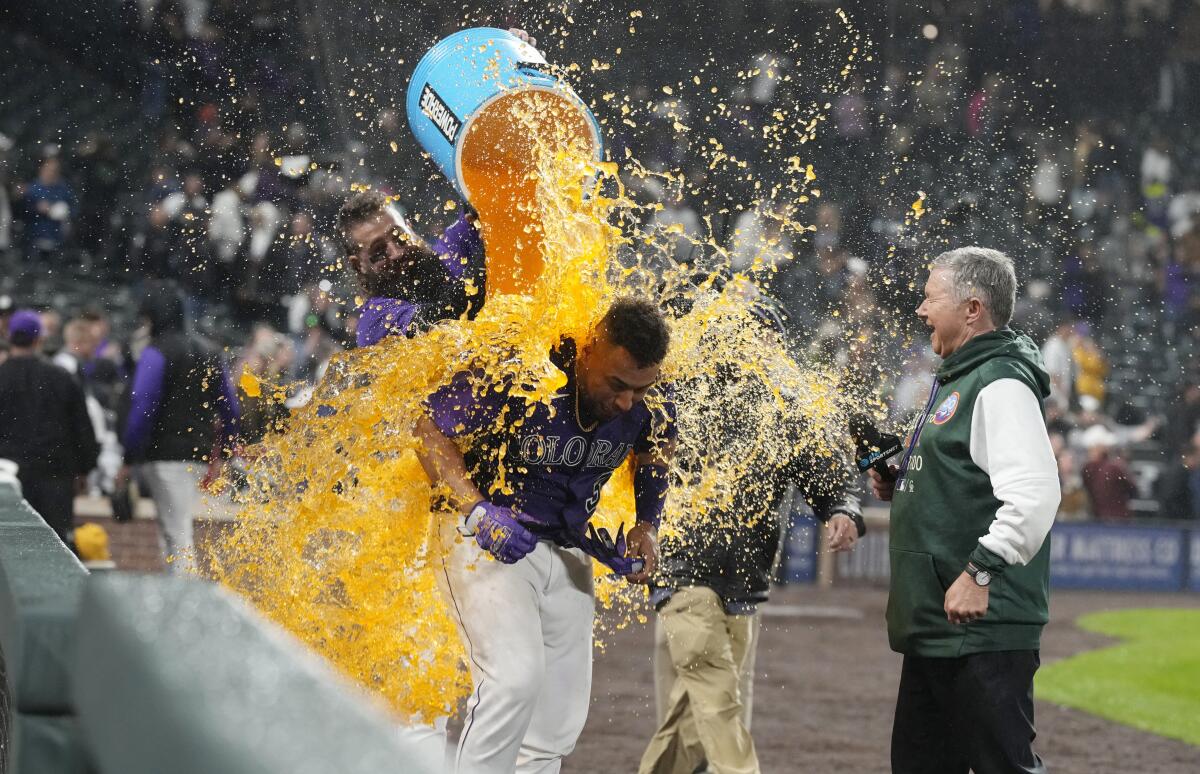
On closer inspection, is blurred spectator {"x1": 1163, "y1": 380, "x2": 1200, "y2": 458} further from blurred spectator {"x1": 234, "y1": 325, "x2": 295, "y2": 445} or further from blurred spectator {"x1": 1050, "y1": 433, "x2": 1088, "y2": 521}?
blurred spectator {"x1": 234, "y1": 325, "x2": 295, "y2": 445}

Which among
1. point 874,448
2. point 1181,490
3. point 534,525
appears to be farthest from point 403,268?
point 1181,490

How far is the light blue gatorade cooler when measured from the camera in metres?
4.62

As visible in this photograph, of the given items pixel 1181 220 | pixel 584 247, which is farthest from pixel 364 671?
pixel 1181 220

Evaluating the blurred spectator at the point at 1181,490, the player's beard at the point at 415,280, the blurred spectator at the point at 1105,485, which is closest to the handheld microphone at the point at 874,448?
the player's beard at the point at 415,280

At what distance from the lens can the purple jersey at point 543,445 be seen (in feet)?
14.2

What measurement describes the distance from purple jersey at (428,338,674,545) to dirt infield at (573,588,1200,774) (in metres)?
2.58

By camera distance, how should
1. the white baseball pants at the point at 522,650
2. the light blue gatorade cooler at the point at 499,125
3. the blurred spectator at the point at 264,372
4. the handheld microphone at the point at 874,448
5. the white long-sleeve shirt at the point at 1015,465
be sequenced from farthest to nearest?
the blurred spectator at the point at 264,372 → the handheld microphone at the point at 874,448 → the light blue gatorade cooler at the point at 499,125 → the white baseball pants at the point at 522,650 → the white long-sleeve shirt at the point at 1015,465

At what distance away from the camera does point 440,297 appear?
15.7ft

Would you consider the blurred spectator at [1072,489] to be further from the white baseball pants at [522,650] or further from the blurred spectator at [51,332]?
the white baseball pants at [522,650]

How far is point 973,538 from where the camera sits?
4273 mm

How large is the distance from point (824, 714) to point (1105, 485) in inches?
443

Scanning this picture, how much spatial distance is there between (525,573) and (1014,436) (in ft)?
4.82

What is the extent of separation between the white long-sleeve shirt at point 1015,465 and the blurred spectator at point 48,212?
16.1m

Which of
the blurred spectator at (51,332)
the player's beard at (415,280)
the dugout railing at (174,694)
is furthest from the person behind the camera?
the blurred spectator at (51,332)
